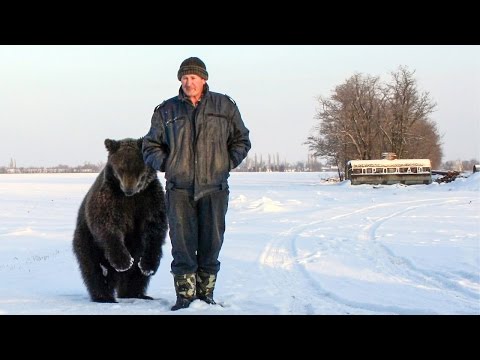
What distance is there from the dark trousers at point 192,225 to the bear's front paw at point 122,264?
1.79 feet

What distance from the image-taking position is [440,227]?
1262cm

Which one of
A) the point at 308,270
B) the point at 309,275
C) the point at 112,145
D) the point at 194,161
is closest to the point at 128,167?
the point at 112,145

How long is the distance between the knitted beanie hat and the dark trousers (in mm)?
1051

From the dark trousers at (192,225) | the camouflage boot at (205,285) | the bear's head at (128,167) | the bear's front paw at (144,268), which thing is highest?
the bear's head at (128,167)

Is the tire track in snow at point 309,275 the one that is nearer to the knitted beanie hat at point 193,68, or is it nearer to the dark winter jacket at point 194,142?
the dark winter jacket at point 194,142

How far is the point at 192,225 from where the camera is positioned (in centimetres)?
452

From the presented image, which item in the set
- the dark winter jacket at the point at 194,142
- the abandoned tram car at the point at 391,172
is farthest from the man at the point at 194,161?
the abandoned tram car at the point at 391,172

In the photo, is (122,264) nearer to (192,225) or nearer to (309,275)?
(192,225)

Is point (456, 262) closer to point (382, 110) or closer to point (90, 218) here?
point (90, 218)

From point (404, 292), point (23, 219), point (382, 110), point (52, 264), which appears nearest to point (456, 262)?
point (404, 292)

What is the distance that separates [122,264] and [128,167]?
96cm

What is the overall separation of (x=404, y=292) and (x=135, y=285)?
3.05m

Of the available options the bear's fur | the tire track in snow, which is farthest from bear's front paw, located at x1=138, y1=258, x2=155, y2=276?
the tire track in snow

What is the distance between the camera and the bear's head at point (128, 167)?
4.86m
